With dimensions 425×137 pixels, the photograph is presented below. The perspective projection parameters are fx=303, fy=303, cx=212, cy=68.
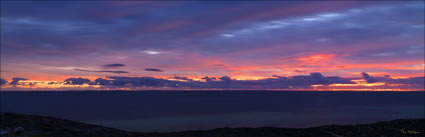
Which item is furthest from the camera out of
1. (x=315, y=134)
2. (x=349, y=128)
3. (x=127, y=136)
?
(x=349, y=128)

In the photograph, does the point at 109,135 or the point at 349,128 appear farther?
the point at 349,128

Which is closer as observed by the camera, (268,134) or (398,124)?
(268,134)

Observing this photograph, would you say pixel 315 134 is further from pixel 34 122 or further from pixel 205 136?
pixel 34 122

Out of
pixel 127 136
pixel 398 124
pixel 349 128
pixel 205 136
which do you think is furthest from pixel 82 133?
pixel 398 124

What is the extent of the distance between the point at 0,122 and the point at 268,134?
2176cm

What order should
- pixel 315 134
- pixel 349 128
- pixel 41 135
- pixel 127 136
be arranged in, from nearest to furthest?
1. pixel 41 135
2. pixel 127 136
3. pixel 315 134
4. pixel 349 128

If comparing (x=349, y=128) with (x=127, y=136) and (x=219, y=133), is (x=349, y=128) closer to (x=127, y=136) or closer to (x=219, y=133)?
(x=219, y=133)

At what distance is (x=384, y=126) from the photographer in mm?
28250

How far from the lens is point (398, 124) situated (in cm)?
2889

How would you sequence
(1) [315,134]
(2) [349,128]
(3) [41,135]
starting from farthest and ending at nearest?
(2) [349,128] < (1) [315,134] < (3) [41,135]

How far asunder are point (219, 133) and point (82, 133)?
10952 millimetres

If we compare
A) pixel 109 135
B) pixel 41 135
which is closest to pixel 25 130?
pixel 41 135

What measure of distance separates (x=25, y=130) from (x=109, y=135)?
19.9 feet

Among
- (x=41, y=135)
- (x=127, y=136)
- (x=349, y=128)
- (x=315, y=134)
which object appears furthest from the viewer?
(x=349, y=128)
